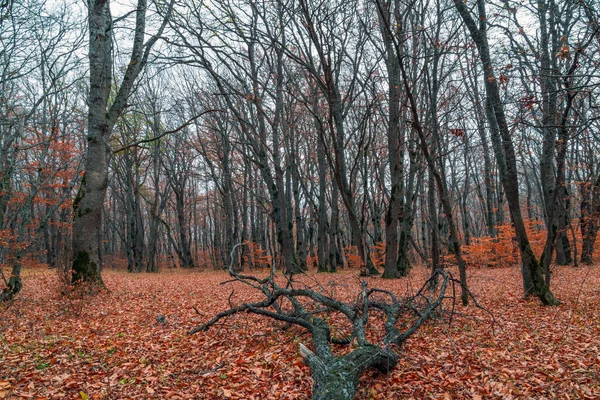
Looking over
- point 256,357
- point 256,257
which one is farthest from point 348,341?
point 256,257

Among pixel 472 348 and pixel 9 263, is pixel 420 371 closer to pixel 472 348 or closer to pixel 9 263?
pixel 472 348

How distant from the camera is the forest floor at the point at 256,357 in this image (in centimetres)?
298

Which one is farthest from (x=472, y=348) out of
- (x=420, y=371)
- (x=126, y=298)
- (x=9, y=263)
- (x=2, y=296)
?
(x=9, y=263)

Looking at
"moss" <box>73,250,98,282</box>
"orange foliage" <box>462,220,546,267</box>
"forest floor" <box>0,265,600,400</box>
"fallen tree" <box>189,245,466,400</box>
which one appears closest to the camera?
"fallen tree" <box>189,245,466,400</box>

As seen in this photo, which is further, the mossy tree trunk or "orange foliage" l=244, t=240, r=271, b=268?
"orange foliage" l=244, t=240, r=271, b=268

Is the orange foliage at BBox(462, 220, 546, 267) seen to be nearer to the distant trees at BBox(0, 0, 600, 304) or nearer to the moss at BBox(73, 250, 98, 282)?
the distant trees at BBox(0, 0, 600, 304)

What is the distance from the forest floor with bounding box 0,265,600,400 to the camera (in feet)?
9.79

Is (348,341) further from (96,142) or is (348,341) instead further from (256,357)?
(96,142)

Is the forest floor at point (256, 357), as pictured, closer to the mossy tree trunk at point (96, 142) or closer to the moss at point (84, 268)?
the moss at point (84, 268)

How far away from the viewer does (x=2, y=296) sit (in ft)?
21.0

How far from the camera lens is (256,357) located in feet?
12.2

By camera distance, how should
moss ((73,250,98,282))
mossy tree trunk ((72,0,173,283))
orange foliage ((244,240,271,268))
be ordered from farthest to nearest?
orange foliage ((244,240,271,268)) < mossy tree trunk ((72,0,173,283)) < moss ((73,250,98,282))

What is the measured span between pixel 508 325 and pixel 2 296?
861cm

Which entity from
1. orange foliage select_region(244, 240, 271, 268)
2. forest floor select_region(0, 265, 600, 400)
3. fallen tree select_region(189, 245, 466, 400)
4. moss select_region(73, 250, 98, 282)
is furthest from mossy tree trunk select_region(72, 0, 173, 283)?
orange foliage select_region(244, 240, 271, 268)
